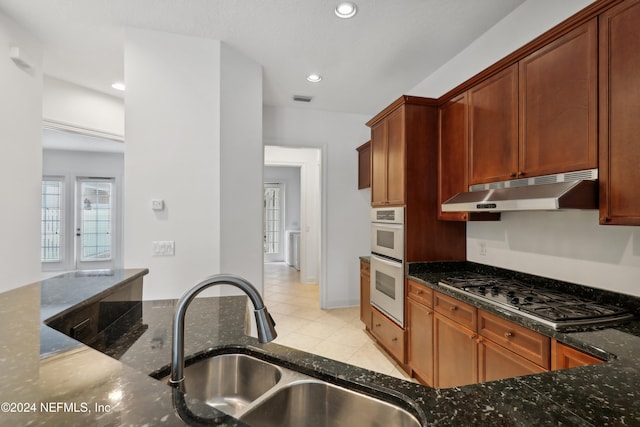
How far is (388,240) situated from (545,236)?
→ 3.87ft

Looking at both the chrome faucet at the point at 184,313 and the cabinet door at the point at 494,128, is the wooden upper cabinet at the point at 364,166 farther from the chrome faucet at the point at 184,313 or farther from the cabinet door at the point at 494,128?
the chrome faucet at the point at 184,313

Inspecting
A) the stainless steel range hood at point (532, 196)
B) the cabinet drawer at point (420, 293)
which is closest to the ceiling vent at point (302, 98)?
the stainless steel range hood at point (532, 196)

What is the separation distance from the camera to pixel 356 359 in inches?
108

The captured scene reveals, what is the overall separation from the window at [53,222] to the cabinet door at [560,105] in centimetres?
759

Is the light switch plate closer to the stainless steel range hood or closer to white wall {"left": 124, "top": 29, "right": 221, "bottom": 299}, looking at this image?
→ white wall {"left": 124, "top": 29, "right": 221, "bottom": 299}

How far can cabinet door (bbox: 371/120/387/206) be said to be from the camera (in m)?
2.90

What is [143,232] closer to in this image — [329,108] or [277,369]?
[277,369]

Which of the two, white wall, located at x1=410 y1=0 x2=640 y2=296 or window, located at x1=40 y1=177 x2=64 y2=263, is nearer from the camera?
white wall, located at x1=410 y1=0 x2=640 y2=296

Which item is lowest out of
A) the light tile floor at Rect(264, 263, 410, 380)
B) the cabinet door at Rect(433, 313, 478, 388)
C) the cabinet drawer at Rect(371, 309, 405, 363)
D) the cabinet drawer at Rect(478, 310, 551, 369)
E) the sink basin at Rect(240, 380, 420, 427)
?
the light tile floor at Rect(264, 263, 410, 380)

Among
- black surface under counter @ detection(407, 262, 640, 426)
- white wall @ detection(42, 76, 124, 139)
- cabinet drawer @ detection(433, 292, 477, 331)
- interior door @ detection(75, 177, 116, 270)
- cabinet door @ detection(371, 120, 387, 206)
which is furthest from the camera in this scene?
interior door @ detection(75, 177, 116, 270)

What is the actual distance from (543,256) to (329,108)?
3098 mm

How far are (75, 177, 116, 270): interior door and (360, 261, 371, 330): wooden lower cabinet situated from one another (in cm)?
550

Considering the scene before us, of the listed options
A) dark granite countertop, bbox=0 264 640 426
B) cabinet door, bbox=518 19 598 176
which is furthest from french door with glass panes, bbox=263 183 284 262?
dark granite countertop, bbox=0 264 640 426

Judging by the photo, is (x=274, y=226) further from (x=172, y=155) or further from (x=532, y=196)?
(x=532, y=196)
